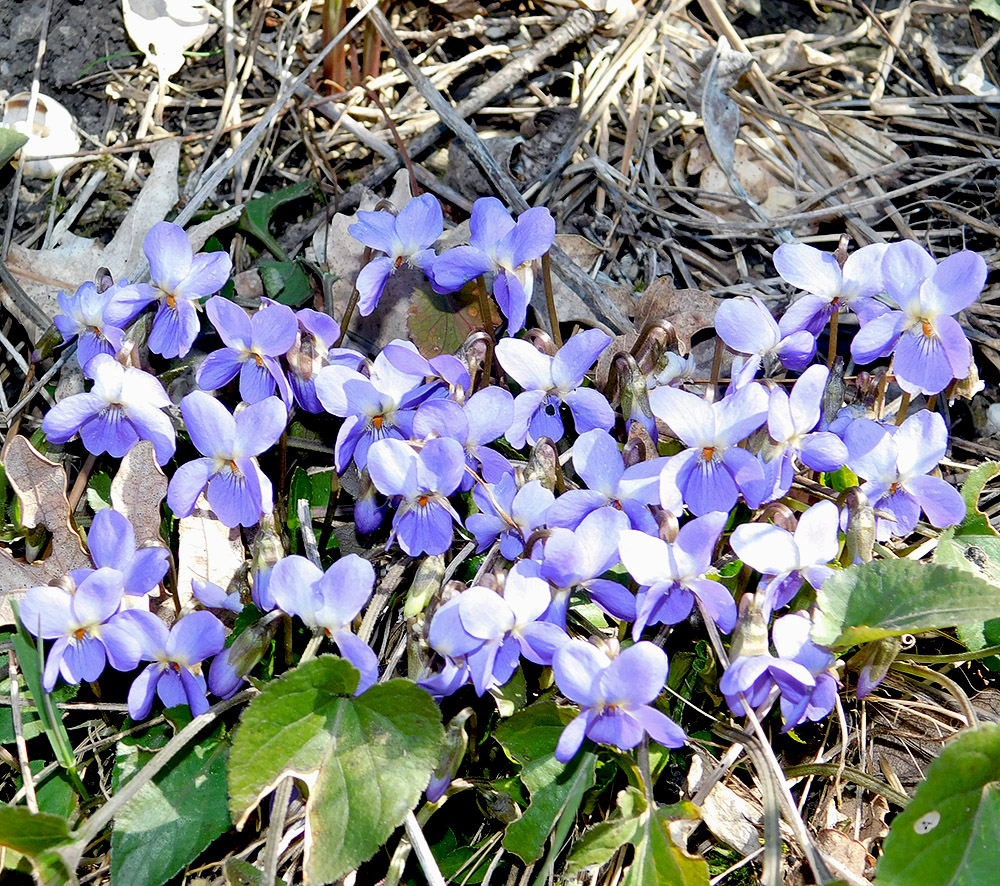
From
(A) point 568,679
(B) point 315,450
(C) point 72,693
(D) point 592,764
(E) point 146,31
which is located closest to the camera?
(A) point 568,679

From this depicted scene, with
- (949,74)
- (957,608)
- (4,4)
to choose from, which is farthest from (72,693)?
(949,74)

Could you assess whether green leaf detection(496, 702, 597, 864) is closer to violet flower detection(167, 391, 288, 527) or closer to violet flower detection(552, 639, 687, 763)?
violet flower detection(552, 639, 687, 763)

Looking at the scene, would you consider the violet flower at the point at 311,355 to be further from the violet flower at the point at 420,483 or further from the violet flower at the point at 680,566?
the violet flower at the point at 680,566

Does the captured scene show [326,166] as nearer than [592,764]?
No

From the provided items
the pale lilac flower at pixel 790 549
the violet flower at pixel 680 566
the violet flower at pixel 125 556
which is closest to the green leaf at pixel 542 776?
the violet flower at pixel 680 566

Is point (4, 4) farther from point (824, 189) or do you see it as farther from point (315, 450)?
point (824, 189)

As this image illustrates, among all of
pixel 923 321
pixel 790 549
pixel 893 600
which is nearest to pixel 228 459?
pixel 790 549

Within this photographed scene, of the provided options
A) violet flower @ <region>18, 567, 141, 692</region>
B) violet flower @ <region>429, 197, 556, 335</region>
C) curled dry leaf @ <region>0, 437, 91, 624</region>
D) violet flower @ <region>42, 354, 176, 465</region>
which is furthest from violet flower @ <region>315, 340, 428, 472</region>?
curled dry leaf @ <region>0, 437, 91, 624</region>
